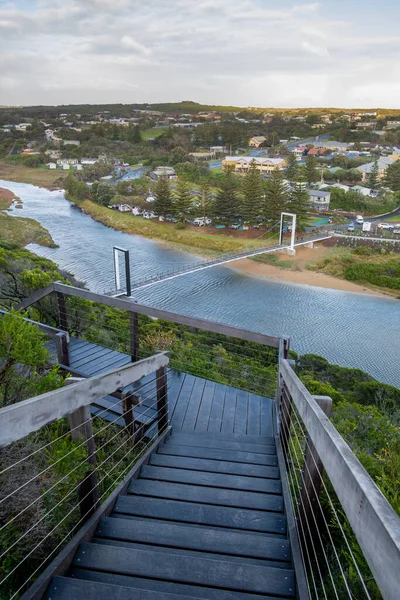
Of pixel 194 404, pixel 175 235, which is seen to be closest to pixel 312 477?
pixel 194 404

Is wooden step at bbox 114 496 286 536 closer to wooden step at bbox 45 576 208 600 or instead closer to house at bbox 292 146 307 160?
wooden step at bbox 45 576 208 600

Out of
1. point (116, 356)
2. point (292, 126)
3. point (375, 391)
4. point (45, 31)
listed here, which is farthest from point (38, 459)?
point (292, 126)

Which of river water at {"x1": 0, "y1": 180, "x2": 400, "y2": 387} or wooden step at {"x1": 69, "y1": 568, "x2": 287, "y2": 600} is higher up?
wooden step at {"x1": 69, "y1": 568, "x2": 287, "y2": 600}

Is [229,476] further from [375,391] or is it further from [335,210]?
[335,210]

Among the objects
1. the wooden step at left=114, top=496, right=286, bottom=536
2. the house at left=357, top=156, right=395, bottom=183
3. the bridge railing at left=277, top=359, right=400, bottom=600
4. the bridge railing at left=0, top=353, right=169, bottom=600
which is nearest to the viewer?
the bridge railing at left=277, top=359, right=400, bottom=600

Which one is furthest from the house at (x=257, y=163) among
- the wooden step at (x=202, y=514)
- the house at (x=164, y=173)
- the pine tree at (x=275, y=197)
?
the wooden step at (x=202, y=514)

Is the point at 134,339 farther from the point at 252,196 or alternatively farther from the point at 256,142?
the point at 256,142

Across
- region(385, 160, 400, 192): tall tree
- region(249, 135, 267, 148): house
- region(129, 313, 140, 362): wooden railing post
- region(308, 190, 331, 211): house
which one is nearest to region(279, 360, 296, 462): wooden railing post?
region(129, 313, 140, 362): wooden railing post
